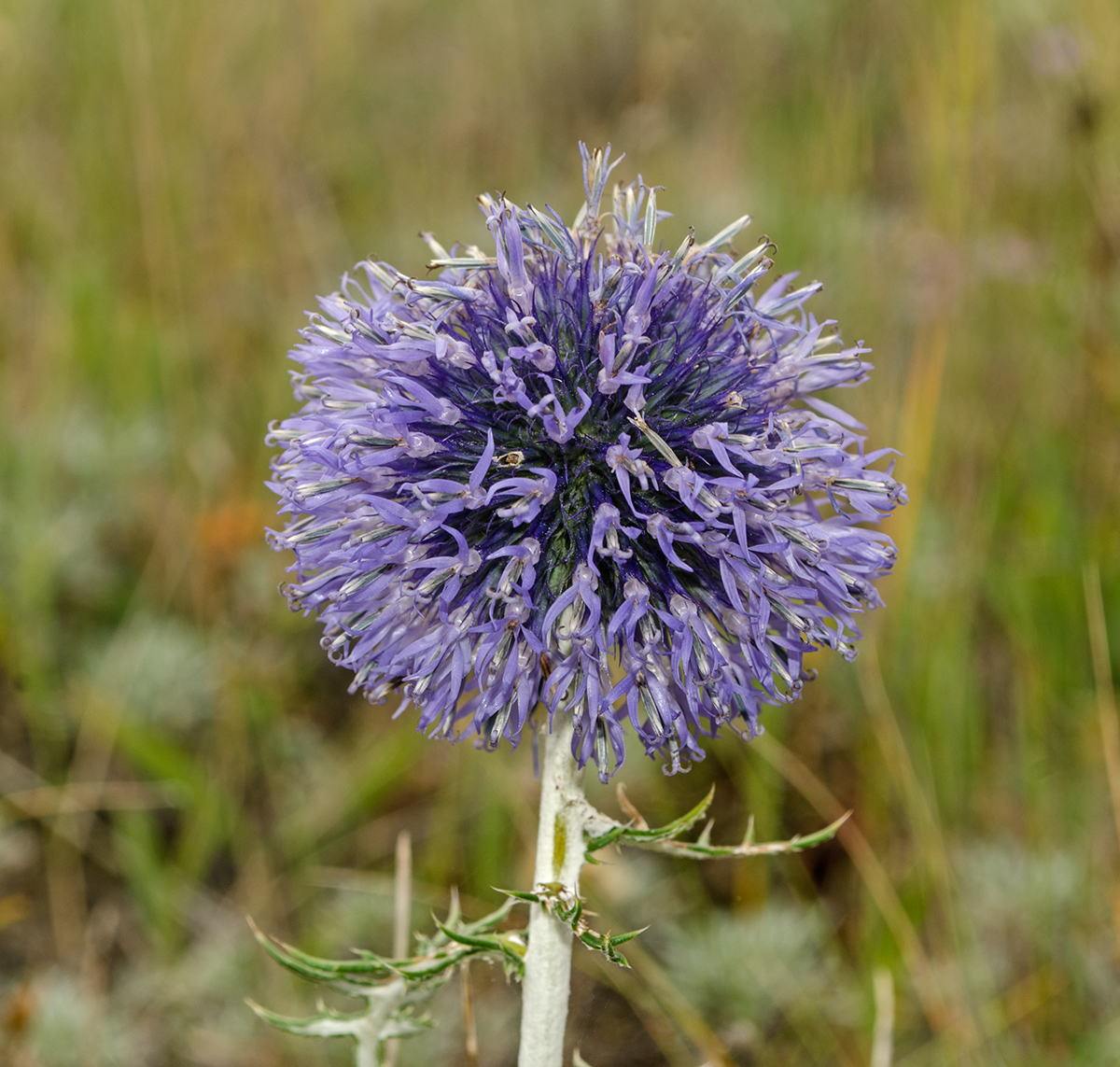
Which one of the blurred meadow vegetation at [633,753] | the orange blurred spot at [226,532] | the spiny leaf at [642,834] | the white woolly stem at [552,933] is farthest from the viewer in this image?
the orange blurred spot at [226,532]

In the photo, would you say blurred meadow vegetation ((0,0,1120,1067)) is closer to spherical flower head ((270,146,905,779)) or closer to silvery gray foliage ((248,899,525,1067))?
silvery gray foliage ((248,899,525,1067))

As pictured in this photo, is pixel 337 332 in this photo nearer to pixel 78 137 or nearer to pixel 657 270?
pixel 657 270

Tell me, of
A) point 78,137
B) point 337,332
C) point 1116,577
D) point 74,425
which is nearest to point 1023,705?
point 1116,577

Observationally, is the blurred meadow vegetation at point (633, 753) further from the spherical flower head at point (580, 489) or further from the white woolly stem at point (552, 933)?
the spherical flower head at point (580, 489)

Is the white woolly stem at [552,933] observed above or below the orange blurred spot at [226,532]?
below

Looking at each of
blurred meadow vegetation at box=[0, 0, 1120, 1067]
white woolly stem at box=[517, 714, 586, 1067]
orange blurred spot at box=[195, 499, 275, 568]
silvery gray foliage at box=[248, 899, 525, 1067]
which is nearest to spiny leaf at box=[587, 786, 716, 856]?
white woolly stem at box=[517, 714, 586, 1067]

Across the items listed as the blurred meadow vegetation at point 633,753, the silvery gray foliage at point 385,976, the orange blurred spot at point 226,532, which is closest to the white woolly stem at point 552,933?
the silvery gray foliage at point 385,976
